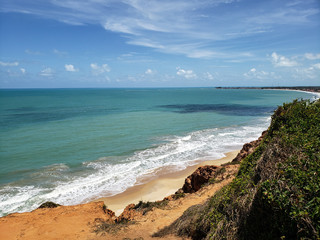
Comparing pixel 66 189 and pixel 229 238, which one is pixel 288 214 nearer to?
pixel 229 238

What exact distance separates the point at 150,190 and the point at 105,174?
4.14 m

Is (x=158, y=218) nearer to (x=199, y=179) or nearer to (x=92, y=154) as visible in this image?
(x=199, y=179)

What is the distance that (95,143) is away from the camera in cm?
2386

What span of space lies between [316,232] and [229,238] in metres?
2.05

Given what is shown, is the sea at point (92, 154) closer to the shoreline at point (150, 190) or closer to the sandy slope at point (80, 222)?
the shoreline at point (150, 190)

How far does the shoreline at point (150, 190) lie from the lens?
12972mm

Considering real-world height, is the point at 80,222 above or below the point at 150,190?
above

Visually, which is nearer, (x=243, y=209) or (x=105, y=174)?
(x=243, y=209)

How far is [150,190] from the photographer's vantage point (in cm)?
1432

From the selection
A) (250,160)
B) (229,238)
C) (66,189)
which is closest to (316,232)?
(229,238)

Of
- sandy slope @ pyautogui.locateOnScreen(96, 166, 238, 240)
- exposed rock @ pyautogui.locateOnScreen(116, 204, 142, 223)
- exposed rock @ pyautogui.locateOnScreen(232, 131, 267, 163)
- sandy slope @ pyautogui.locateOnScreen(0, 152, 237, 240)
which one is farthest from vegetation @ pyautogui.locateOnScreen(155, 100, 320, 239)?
exposed rock @ pyautogui.locateOnScreen(232, 131, 267, 163)

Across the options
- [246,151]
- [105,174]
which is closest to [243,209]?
[246,151]

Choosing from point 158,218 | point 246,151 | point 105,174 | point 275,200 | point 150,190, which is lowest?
point 150,190

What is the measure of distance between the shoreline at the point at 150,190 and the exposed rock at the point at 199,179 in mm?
2150
